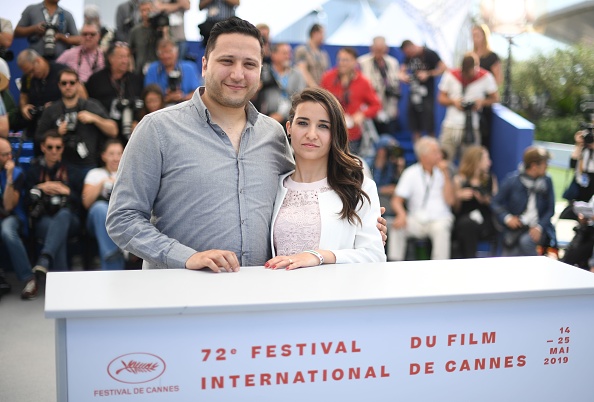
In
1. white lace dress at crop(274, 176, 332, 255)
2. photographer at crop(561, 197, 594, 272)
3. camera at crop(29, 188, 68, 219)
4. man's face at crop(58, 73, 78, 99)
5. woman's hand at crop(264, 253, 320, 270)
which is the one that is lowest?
photographer at crop(561, 197, 594, 272)

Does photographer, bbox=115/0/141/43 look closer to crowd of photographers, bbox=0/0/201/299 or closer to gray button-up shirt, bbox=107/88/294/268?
crowd of photographers, bbox=0/0/201/299

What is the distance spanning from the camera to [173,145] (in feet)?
7.39

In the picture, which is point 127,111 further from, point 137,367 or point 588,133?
point 137,367

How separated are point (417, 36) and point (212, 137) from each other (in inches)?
230

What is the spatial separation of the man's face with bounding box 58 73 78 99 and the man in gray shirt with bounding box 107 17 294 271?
3.41m

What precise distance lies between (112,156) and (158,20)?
160 centimetres

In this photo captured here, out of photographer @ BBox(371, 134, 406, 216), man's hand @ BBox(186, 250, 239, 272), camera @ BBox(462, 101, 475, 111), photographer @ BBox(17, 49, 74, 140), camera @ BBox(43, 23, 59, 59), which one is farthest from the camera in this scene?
camera @ BBox(462, 101, 475, 111)

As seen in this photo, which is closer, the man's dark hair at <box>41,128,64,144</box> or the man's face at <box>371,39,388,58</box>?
the man's dark hair at <box>41,128,64,144</box>

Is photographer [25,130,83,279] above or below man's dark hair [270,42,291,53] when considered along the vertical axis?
below

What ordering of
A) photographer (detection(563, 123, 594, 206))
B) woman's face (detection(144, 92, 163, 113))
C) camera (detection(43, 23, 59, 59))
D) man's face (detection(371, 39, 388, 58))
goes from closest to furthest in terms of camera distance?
woman's face (detection(144, 92, 163, 113)) → photographer (detection(563, 123, 594, 206)) → camera (detection(43, 23, 59, 59)) → man's face (detection(371, 39, 388, 58))

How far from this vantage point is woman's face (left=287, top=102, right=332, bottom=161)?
239 cm

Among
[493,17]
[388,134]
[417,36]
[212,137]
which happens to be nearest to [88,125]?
[388,134]

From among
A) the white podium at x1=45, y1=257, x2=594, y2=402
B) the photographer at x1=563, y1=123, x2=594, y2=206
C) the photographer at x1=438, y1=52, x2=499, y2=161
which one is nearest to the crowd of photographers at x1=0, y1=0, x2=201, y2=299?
the photographer at x1=438, y1=52, x2=499, y2=161

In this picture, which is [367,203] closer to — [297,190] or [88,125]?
[297,190]
